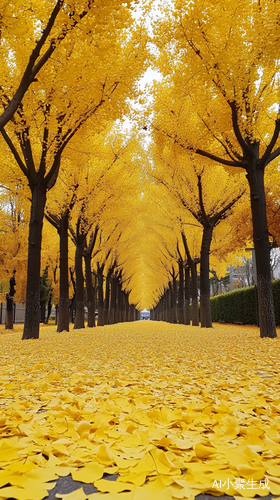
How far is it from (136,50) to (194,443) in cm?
830

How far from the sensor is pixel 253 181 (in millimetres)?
8164

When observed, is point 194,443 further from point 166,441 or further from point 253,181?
point 253,181

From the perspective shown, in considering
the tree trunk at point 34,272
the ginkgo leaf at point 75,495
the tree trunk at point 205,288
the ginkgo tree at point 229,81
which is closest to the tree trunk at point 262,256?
the ginkgo tree at point 229,81

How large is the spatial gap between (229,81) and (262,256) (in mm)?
4039

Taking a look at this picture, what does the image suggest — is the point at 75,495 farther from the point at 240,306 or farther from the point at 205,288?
the point at 240,306

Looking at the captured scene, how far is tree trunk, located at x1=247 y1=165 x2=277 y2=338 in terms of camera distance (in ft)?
25.2

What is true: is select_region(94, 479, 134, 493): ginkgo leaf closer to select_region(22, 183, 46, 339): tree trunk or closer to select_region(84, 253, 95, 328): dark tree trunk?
select_region(22, 183, 46, 339): tree trunk

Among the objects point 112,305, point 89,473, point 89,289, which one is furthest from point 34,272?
point 112,305

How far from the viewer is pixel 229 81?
707 centimetres

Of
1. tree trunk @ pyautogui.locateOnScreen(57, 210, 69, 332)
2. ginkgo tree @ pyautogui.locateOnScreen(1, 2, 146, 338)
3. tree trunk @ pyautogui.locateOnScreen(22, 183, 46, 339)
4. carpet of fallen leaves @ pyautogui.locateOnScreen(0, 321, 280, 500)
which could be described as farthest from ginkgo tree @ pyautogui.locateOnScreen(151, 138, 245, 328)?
carpet of fallen leaves @ pyautogui.locateOnScreen(0, 321, 280, 500)

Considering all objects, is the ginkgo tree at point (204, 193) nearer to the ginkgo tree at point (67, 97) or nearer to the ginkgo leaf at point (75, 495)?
the ginkgo tree at point (67, 97)

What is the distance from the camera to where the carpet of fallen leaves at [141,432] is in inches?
51.6

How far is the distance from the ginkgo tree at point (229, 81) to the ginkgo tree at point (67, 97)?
1.05 metres

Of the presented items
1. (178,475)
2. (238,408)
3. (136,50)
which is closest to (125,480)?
(178,475)
